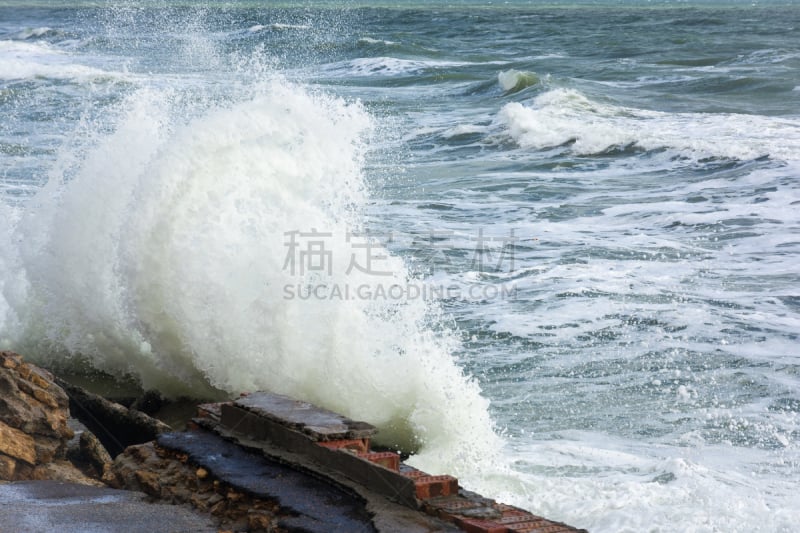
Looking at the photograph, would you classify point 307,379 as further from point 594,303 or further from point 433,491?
point 594,303

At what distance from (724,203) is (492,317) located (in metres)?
5.09

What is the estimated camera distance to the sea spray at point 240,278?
20.1 ft

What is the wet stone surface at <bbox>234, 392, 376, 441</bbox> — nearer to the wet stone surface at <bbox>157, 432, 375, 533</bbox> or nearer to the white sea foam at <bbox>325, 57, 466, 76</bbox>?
the wet stone surface at <bbox>157, 432, 375, 533</bbox>

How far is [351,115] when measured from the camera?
780 centimetres

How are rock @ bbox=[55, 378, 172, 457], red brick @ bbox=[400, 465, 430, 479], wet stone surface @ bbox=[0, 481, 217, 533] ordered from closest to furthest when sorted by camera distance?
wet stone surface @ bbox=[0, 481, 217, 533] → red brick @ bbox=[400, 465, 430, 479] → rock @ bbox=[55, 378, 172, 457]

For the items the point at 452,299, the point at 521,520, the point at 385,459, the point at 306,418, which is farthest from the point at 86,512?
the point at 452,299

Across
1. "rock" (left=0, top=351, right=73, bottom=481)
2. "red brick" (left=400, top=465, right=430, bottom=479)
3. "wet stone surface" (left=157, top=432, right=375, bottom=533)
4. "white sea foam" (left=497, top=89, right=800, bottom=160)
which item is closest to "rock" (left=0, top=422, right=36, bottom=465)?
"rock" (left=0, top=351, right=73, bottom=481)

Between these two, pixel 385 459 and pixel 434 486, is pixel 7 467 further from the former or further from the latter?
pixel 434 486

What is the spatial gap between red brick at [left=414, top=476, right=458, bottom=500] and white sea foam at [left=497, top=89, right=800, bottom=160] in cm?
1193

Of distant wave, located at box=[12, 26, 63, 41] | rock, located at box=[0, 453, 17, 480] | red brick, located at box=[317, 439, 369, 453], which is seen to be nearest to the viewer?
red brick, located at box=[317, 439, 369, 453]

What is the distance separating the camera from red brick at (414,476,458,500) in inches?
153

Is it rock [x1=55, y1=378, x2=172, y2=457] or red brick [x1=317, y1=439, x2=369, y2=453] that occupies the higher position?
red brick [x1=317, y1=439, x2=369, y2=453]

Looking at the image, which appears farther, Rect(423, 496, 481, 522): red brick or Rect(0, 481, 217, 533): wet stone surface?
Rect(0, 481, 217, 533): wet stone surface

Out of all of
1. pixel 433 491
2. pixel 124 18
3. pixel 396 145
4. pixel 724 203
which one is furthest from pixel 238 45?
pixel 433 491
